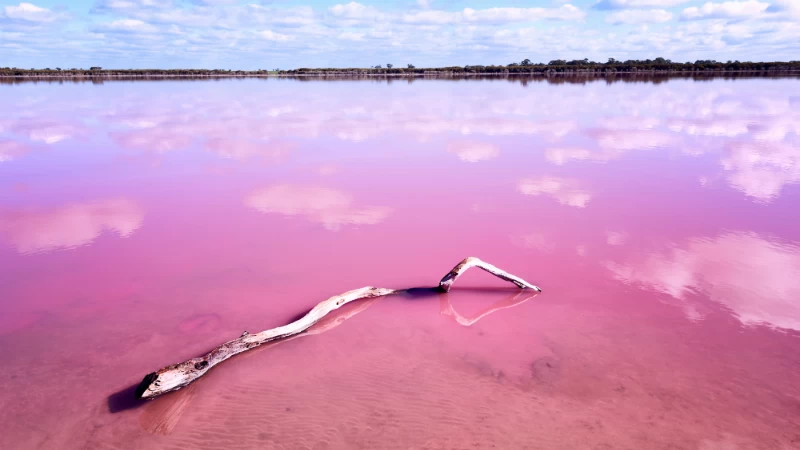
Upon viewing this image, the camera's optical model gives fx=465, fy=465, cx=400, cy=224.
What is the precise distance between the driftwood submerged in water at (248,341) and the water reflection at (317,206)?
3303 millimetres

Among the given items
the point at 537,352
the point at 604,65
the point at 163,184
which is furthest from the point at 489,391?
the point at 604,65

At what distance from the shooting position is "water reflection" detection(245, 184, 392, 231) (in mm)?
10133

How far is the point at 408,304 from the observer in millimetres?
6715

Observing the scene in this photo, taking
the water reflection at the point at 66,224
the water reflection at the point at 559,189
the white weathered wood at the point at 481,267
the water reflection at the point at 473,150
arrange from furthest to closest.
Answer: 1. the water reflection at the point at 473,150
2. the water reflection at the point at 559,189
3. the water reflection at the point at 66,224
4. the white weathered wood at the point at 481,267

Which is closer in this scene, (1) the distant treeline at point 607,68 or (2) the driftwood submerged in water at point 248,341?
(2) the driftwood submerged in water at point 248,341

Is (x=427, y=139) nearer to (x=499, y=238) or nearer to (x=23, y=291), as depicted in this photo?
(x=499, y=238)

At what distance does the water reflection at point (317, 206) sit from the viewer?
1013cm

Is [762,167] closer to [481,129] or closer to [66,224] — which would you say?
[481,129]

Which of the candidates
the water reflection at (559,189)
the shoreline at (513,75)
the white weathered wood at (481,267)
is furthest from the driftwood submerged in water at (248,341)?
the shoreline at (513,75)

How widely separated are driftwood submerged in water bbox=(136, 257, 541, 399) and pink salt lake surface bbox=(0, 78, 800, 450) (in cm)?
16

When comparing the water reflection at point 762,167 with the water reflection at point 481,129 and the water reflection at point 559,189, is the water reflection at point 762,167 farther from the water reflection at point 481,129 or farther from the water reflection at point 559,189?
the water reflection at point 559,189

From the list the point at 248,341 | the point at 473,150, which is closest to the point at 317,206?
the point at 248,341

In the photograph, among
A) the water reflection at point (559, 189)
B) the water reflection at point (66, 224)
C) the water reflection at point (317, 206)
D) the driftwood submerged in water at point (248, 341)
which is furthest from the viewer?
the water reflection at point (559, 189)

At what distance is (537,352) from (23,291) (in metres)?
7.34
